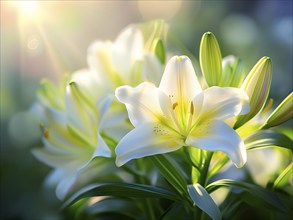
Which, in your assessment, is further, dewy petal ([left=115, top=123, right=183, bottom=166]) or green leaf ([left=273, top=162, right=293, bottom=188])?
green leaf ([left=273, top=162, right=293, bottom=188])

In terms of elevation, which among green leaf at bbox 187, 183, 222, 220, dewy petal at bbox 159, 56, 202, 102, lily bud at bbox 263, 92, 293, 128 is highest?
dewy petal at bbox 159, 56, 202, 102

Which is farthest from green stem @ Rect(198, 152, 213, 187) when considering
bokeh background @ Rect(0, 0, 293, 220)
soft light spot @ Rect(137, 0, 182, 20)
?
soft light spot @ Rect(137, 0, 182, 20)

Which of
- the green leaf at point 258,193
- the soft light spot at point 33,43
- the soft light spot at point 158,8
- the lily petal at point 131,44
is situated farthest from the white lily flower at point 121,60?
the soft light spot at point 158,8

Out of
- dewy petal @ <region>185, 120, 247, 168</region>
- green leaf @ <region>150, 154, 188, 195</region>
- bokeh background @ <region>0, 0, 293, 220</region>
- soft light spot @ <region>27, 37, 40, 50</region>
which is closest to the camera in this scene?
dewy petal @ <region>185, 120, 247, 168</region>

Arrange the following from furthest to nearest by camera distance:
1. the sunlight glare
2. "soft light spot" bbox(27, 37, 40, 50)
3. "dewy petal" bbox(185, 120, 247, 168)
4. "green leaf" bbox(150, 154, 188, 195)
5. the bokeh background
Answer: "soft light spot" bbox(27, 37, 40, 50) → the sunlight glare → the bokeh background → "green leaf" bbox(150, 154, 188, 195) → "dewy petal" bbox(185, 120, 247, 168)

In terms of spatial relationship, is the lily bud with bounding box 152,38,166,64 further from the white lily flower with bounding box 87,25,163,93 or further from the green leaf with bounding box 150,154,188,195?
the green leaf with bounding box 150,154,188,195

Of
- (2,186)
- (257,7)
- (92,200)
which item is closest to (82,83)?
(92,200)

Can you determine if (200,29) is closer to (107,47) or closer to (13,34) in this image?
(13,34)

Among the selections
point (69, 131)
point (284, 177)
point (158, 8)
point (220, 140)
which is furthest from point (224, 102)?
point (158, 8)
